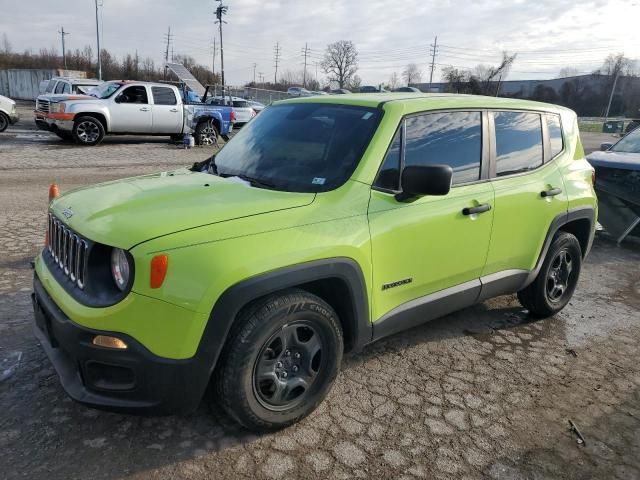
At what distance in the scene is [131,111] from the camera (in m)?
16.2

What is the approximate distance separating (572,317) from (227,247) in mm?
3676

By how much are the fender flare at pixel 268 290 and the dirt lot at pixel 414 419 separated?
0.57m

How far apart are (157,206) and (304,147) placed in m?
1.10

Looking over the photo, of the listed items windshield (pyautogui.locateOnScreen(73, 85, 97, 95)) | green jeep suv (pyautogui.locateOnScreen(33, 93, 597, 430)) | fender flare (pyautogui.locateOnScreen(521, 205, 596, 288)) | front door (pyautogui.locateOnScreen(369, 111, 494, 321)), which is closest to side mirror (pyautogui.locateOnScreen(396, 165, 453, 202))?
green jeep suv (pyautogui.locateOnScreen(33, 93, 597, 430))

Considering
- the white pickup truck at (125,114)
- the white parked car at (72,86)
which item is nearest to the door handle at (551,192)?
the white pickup truck at (125,114)

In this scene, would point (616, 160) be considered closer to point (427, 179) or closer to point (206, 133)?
point (427, 179)

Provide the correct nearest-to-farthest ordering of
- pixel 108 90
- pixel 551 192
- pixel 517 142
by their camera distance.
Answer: pixel 517 142
pixel 551 192
pixel 108 90

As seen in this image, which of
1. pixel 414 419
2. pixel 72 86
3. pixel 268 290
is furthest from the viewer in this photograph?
pixel 72 86

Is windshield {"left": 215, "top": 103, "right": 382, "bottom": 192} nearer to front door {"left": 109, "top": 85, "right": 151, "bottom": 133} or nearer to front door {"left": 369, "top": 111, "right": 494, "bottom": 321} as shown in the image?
front door {"left": 369, "top": 111, "right": 494, "bottom": 321}

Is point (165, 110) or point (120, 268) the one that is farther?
Result: point (165, 110)

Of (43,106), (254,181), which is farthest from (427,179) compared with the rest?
(43,106)

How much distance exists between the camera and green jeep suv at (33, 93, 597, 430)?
2381mm

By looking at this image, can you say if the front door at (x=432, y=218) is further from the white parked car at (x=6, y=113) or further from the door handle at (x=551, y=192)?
the white parked car at (x=6, y=113)

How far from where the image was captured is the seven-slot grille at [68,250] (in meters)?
2.59
